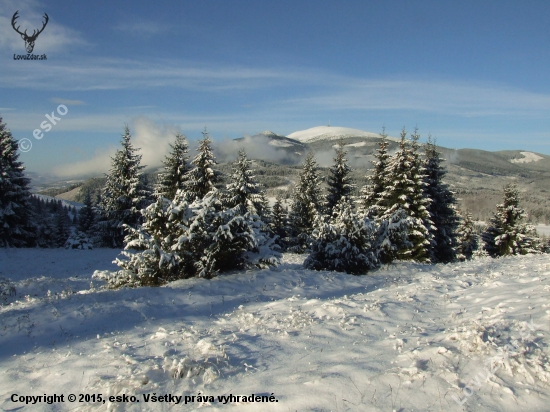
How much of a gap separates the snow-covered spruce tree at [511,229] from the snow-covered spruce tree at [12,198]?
150 ft

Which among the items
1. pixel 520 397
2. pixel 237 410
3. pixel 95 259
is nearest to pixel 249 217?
pixel 237 410

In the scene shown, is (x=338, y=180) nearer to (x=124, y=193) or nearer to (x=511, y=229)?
(x=511, y=229)

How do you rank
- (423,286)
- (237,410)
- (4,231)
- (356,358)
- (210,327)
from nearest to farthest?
(237,410), (356,358), (210,327), (423,286), (4,231)

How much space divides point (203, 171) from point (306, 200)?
11872 millimetres

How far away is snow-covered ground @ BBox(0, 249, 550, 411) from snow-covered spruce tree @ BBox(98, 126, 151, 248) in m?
23.7

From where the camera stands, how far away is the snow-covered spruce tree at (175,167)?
3152 cm

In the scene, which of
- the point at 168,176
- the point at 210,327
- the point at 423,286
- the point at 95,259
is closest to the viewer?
the point at 210,327

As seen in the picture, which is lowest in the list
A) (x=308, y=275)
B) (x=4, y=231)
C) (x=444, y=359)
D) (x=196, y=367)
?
(x=4, y=231)

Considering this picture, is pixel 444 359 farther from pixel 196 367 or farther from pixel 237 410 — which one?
pixel 196 367

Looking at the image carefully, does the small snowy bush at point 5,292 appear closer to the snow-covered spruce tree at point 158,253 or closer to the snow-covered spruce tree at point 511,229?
the snow-covered spruce tree at point 158,253

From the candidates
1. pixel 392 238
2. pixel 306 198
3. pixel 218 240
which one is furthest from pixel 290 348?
pixel 306 198

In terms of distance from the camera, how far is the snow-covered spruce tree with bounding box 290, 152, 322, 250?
35938 mm

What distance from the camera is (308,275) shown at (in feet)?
42.2

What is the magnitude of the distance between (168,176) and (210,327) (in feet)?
86.9
